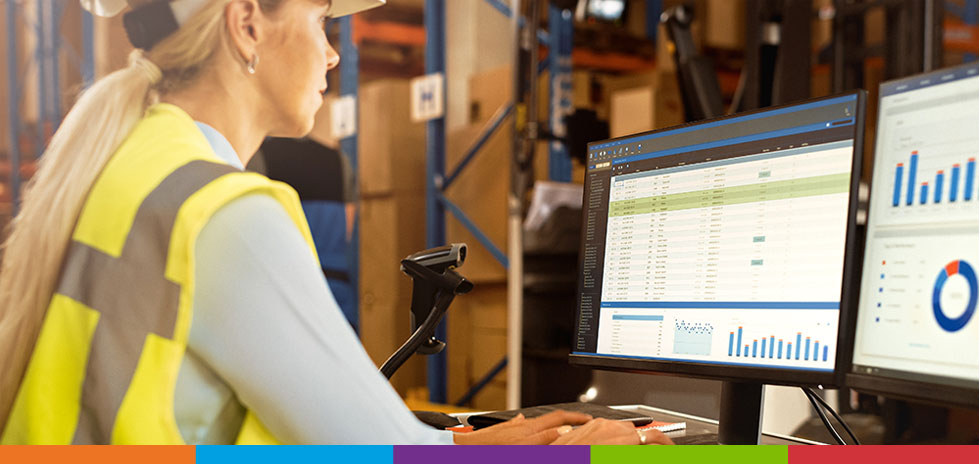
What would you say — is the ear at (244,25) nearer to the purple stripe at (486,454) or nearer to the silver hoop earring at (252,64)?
the silver hoop earring at (252,64)

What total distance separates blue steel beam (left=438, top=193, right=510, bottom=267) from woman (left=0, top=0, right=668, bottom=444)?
3318mm

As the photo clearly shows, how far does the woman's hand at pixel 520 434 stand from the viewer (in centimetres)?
95

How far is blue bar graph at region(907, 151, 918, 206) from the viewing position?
986mm

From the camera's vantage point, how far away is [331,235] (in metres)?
1.51

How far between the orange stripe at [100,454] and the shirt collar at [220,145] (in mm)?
290

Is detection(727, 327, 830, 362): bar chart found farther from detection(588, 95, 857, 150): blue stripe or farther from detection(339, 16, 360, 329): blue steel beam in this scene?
detection(339, 16, 360, 329): blue steel beam

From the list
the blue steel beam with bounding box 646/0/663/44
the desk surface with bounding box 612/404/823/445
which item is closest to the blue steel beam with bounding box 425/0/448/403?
A: the blue steel beam with bounding box 646/0/663/44

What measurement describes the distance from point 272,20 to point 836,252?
0.66 metres

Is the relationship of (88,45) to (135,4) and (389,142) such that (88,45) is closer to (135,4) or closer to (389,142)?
(135,4)

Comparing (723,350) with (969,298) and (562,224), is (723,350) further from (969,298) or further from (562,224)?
(562,224)

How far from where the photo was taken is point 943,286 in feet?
3.07

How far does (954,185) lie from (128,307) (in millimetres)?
833

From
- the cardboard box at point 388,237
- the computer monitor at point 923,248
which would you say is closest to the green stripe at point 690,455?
the computer monitor at point 923,248

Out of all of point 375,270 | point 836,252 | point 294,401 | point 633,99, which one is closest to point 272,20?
point 294,401
